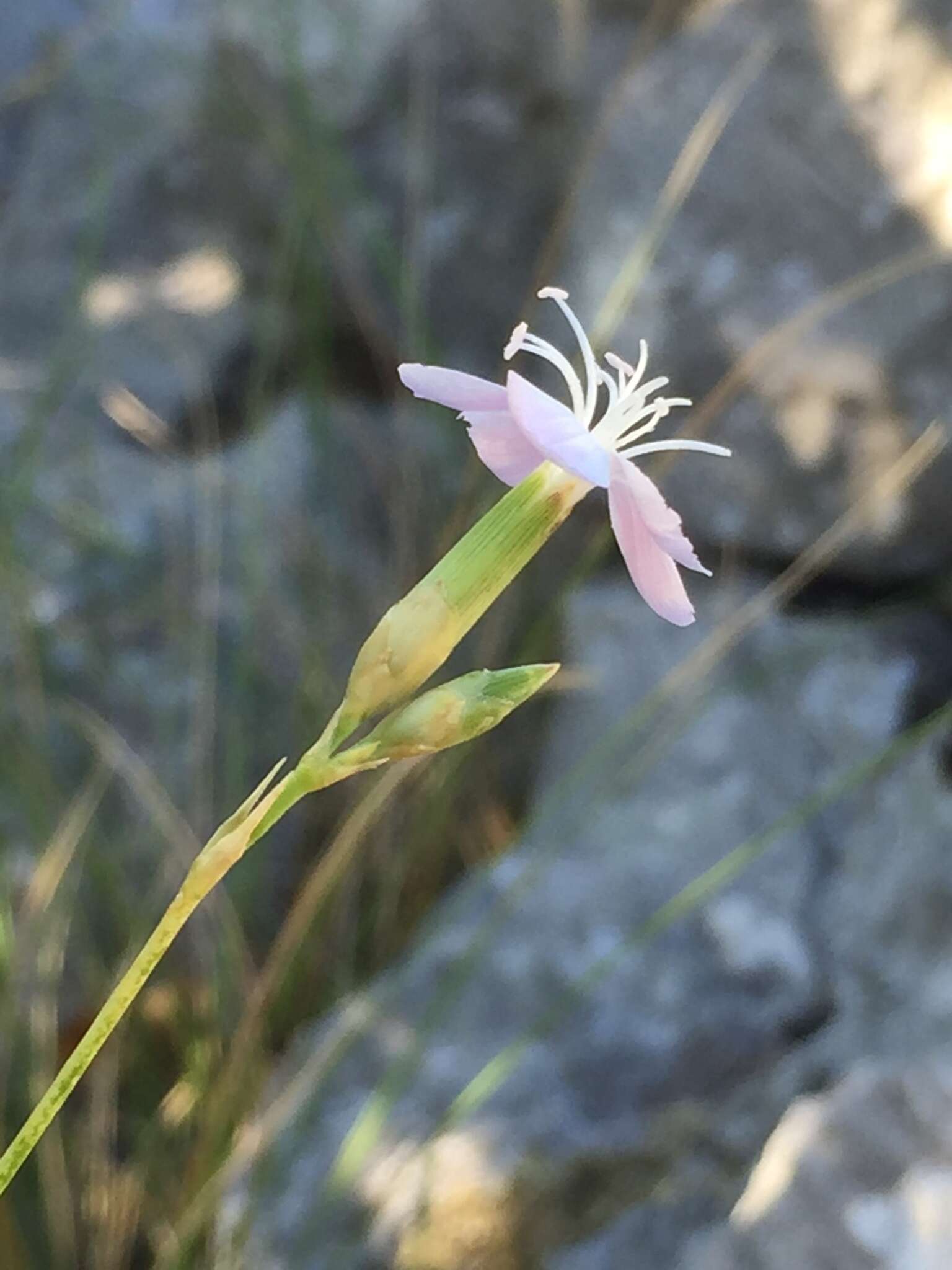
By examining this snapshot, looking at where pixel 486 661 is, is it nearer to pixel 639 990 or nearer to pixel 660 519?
pixel 639 990

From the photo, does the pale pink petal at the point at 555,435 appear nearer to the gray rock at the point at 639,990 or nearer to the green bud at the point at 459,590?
the green bud at the point at 459,590

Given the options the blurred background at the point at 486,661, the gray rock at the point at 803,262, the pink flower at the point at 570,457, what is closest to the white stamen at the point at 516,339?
the pink flower at the point at 570,457

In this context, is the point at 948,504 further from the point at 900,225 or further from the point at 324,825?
the point at 324,825

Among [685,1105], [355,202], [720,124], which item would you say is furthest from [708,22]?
[685,1105]

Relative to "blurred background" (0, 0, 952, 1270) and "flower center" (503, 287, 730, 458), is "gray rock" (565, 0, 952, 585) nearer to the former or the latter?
"blurred background" (0, 0, 952, 1270)

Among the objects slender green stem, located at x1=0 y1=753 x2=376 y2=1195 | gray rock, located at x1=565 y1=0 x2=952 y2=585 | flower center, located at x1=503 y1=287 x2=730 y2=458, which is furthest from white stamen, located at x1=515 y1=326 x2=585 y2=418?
gray rock, located at x1=565 y1=0 x2=952 y2=585

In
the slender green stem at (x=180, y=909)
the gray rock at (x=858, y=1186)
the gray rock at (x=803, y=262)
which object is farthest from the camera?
the gray rock at (x=803, y=262)
